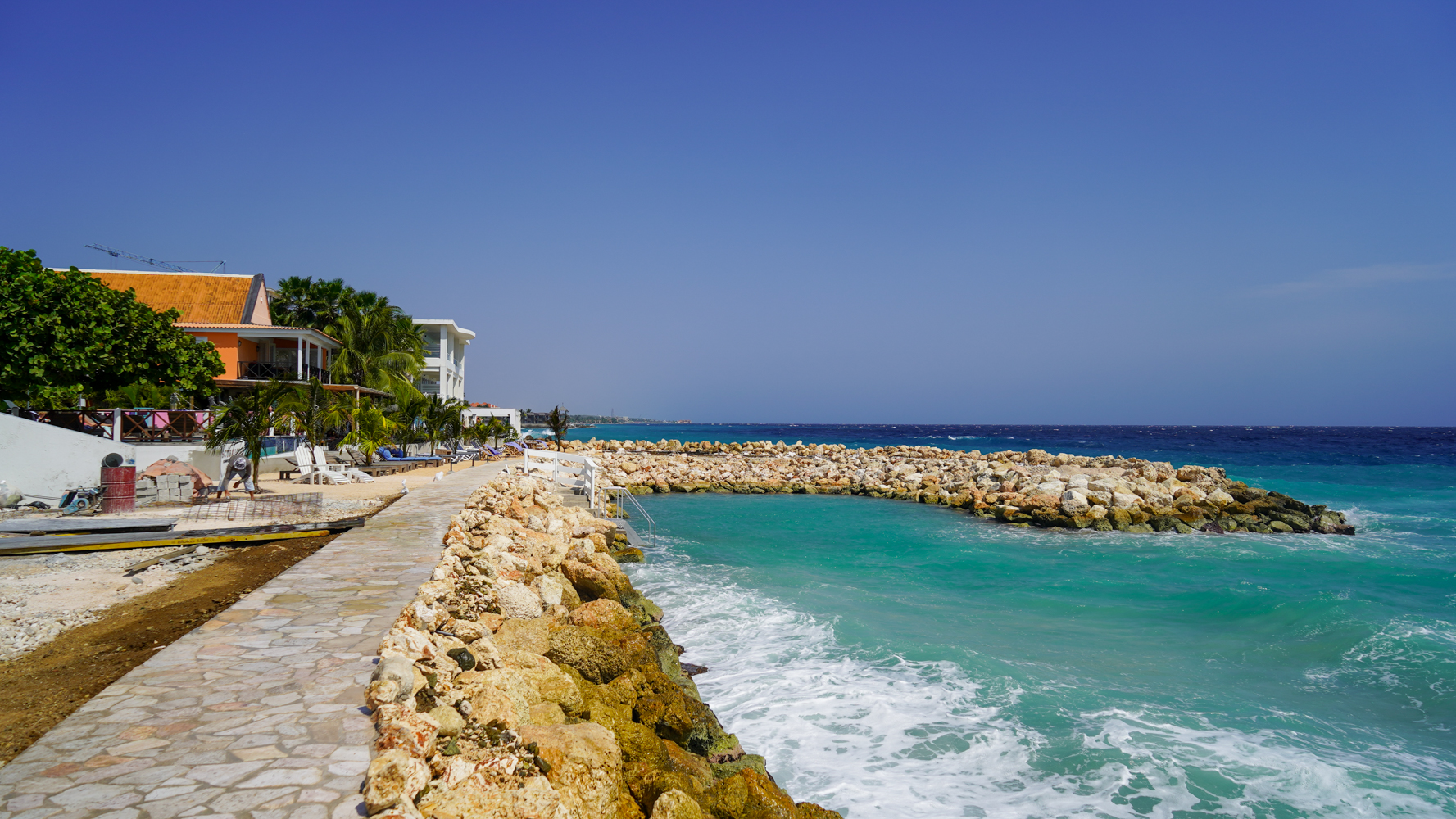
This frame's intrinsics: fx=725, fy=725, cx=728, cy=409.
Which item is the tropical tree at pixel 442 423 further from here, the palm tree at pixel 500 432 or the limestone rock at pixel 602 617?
the limestone rock at pixel 602 617

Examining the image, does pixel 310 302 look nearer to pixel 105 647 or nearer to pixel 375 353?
pixel 375 353

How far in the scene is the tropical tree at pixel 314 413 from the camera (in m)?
17.8

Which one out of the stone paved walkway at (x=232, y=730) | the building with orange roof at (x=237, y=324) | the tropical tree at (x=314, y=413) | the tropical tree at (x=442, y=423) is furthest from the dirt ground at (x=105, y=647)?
the building with orange roof at (x=237, y=324)

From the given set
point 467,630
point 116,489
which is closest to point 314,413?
point 116,489

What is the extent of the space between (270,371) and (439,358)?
668 inches

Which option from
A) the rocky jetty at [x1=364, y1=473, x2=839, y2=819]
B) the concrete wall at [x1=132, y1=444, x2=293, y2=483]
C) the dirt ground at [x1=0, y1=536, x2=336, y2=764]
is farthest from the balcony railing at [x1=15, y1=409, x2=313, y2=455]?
the rocky jetty at [x1=364, y1=473, x2=839, y2=819]

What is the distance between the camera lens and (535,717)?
461cm

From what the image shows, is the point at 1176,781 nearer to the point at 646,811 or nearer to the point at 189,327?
the point at 646,811

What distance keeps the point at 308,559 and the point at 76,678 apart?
2.56 m

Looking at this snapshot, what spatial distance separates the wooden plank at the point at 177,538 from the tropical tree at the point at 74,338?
10.1 meters

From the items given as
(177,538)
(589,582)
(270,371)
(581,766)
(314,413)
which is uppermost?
(270,371)

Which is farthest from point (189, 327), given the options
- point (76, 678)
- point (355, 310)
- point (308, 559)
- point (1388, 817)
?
point (1388, 817)

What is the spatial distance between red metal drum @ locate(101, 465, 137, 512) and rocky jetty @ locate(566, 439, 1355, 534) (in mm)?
13218

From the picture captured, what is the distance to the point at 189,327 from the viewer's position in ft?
84.6
